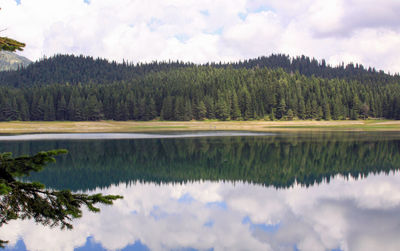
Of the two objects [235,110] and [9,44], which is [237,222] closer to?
[9,44]

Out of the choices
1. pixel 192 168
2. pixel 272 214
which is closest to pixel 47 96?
pixel 192 168

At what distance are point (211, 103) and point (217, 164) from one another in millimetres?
88085

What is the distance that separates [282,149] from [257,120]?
2980 inches

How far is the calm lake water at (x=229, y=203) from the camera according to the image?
1370cm

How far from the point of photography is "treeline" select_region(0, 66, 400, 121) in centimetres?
11931

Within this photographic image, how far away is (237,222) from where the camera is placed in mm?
16016

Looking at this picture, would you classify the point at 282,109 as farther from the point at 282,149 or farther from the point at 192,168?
the point at 192,168

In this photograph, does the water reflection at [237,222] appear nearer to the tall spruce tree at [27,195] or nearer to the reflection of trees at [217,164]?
the reflection of trees at [217,164]

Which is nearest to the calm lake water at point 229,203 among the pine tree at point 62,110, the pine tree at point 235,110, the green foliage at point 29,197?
the green foliage at point 29,197

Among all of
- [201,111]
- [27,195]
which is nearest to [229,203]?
[27,195]

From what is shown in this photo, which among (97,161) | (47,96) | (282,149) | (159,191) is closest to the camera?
(159,191)

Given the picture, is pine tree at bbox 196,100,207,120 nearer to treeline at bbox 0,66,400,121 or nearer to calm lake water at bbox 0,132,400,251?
treeline at bbox 0,66,400,121

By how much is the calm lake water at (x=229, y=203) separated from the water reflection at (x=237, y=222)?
0.13 ft

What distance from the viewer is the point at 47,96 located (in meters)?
127
